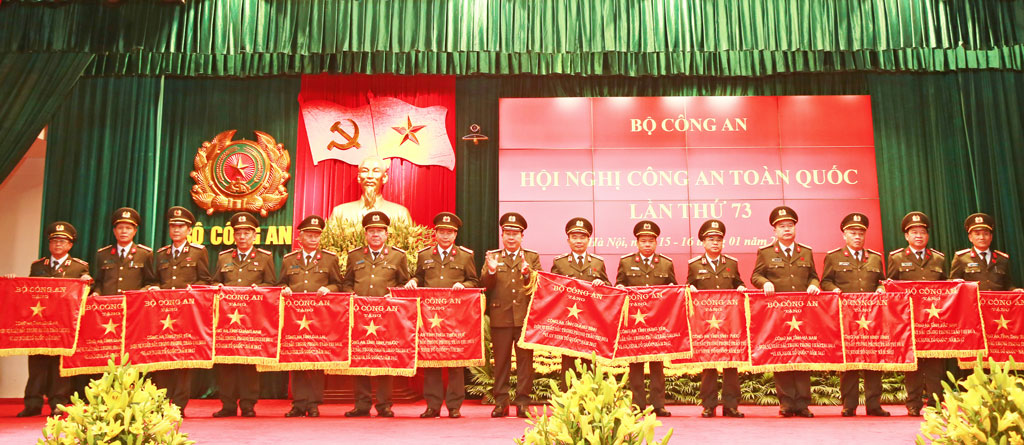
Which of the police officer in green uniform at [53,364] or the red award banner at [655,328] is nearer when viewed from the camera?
the red award banner at [655,328]

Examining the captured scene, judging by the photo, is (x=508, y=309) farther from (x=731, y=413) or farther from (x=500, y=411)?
(x=731, y=413)

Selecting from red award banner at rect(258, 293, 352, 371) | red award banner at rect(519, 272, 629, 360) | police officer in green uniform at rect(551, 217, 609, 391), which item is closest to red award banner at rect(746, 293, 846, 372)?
red award banner at rect(519, 272, 629, 360)

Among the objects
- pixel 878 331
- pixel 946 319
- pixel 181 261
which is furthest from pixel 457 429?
pixel 946 319

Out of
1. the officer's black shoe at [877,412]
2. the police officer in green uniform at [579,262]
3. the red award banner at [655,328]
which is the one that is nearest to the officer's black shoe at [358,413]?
Answer: the police officer in green uniform at [579,262]

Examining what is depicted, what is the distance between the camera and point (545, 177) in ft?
30.1

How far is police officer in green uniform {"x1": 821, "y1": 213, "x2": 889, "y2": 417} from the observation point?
5934 millimetres

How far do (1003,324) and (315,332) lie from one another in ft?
16.8

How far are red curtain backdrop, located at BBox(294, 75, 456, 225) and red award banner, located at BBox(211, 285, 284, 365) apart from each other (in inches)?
140

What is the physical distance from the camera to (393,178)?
9438 millimetres

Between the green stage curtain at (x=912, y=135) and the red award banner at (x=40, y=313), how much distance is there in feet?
14.2

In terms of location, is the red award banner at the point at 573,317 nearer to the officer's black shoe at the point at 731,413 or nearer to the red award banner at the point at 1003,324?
the officer's black shoe at the point at 731,413

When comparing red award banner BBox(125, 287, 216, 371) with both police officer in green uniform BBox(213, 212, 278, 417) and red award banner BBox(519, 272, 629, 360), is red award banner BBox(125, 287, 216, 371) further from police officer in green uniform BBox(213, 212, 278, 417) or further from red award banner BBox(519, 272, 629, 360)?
red award banner BBox(519, 272, 629, 360)

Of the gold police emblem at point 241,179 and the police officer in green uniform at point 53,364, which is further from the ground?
the gold police emblem at point 241,179

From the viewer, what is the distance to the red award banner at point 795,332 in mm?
5742
